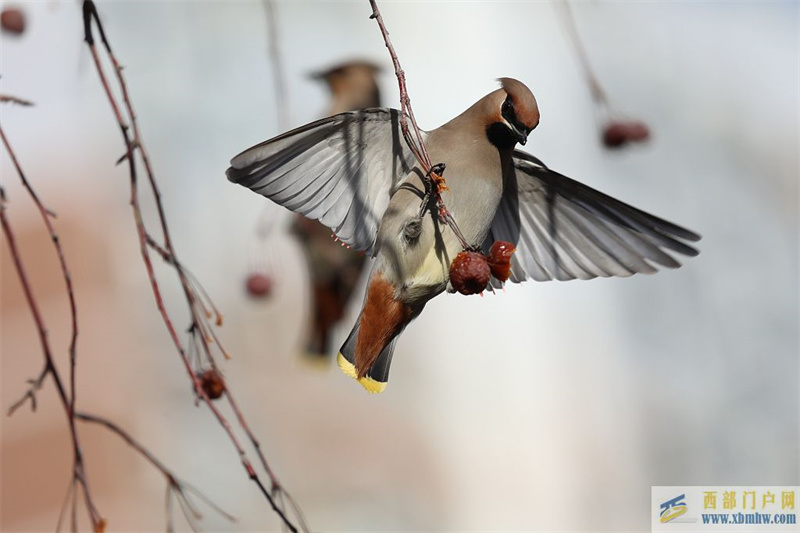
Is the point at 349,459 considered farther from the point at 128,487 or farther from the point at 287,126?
the point at 287,126

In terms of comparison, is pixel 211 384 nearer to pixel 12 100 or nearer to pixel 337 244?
pixel 12 100

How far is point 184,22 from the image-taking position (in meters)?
3.14

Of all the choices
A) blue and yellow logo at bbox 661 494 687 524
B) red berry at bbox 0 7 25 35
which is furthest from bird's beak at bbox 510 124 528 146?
blue and yellow logo at bbox 661 494 687 524

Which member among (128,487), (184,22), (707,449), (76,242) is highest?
(184,22)

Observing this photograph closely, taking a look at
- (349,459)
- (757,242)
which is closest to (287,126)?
(349,459)

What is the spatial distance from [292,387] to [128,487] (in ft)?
2.40

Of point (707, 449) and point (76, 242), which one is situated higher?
point (76, 242)

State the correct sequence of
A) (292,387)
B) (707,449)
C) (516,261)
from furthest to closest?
1. (707,449)
2. (292,387)
3. (516,261)

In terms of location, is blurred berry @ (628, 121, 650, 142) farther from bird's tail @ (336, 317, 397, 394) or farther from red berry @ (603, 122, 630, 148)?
bird's tail @ (336, 317, 397, 394)

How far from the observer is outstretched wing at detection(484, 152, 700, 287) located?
1.00 meters

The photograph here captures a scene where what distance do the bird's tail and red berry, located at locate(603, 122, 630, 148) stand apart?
33.3 inches

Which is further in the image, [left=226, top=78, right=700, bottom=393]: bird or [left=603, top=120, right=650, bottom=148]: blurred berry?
[left=603, top=120, right=650, bottom=148]: blurred berry

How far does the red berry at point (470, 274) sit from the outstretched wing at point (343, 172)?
9.3 inches

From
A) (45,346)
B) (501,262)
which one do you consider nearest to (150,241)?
(45,346)
